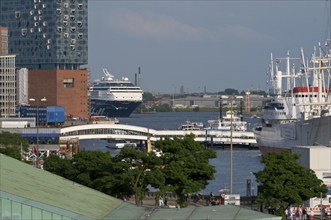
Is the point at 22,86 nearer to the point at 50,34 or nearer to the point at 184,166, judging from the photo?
the point at 50,34

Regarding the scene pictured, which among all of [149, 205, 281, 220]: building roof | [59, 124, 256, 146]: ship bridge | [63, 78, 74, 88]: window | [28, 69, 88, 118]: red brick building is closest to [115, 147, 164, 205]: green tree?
[149, 205, 281, 220]: building roof

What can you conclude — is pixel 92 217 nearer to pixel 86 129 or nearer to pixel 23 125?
pixel 23 125

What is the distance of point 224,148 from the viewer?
434 ft

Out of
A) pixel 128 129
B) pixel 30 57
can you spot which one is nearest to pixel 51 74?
pixel 30 57

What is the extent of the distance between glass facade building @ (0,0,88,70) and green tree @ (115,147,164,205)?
11175 cm

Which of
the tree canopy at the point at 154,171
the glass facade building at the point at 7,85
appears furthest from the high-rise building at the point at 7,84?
the tree canopy at the point at 154,171

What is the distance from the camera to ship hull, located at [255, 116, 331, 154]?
8975cm

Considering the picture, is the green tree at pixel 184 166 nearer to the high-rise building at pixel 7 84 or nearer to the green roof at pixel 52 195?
the green roof at pixel 52 195

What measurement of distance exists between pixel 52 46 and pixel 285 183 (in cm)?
11846

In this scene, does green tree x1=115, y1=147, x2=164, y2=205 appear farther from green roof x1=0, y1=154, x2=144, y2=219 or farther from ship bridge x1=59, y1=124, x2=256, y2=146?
ship bridge x1=59, y1=124, x2=256, y2=146

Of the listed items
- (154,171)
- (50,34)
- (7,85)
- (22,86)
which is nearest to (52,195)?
(154,171)

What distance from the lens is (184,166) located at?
46.7 m

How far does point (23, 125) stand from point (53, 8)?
150 ft

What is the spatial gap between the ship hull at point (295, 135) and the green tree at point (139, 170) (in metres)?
33.8
